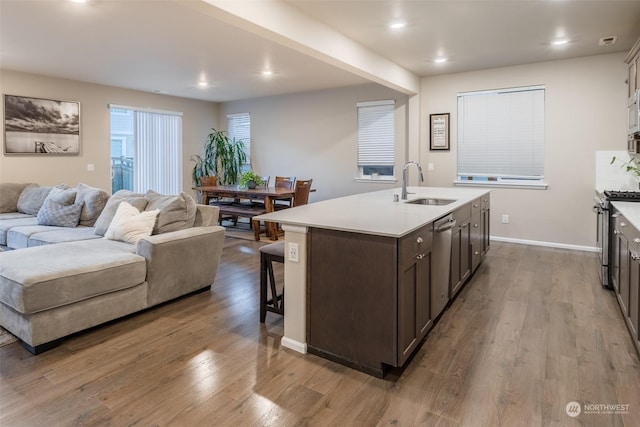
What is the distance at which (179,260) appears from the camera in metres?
3.37

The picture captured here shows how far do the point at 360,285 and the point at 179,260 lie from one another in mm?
1779

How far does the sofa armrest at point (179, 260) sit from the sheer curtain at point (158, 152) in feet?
15.8

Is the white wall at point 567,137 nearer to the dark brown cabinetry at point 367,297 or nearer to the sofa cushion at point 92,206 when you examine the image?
the dark brown cabinetry at point 367,297

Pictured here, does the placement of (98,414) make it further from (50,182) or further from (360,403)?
(50,182)

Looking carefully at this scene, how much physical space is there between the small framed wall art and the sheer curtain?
16.6 ft

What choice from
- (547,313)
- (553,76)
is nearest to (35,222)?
(547,313)

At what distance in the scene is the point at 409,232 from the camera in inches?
87.1

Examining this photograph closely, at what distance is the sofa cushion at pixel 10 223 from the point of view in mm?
4562

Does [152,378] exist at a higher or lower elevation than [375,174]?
lower

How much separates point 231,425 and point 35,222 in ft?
14.0

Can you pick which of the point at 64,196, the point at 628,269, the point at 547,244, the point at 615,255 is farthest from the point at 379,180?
the point at 64,196

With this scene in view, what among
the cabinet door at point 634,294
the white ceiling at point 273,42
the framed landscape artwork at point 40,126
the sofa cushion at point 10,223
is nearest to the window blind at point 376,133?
the white ceiling at point 273,42

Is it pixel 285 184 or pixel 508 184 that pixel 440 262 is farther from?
pixel 285 184

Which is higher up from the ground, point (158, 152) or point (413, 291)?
point (158, 152)
